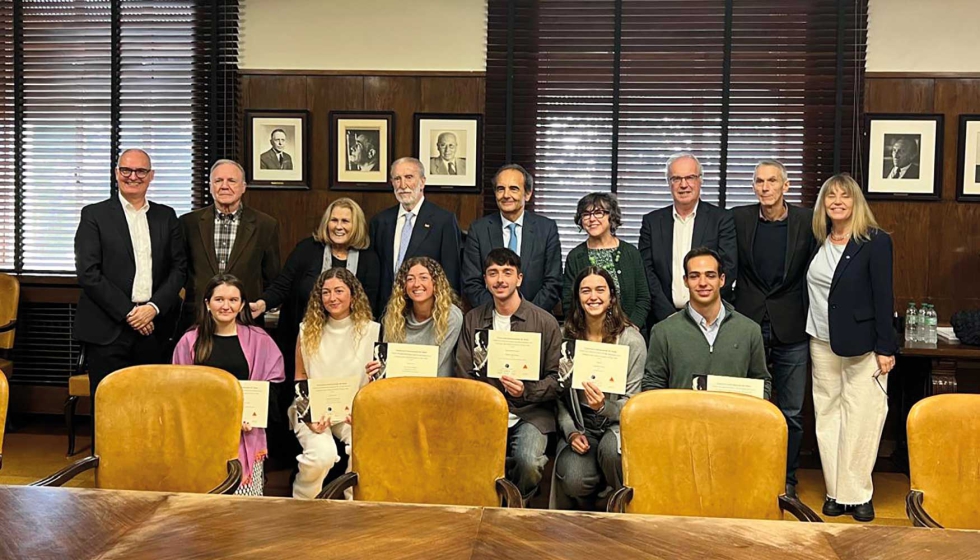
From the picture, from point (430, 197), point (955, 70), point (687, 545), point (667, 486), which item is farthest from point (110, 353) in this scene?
point (955, 70)

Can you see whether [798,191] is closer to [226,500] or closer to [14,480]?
[226,500]

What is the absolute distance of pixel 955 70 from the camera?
5133 mm

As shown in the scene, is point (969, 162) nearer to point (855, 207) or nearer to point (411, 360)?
point (855, 207)

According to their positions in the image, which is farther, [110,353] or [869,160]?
[869,160]

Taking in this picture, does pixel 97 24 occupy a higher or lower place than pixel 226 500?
higher

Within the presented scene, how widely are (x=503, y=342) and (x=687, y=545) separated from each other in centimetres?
165

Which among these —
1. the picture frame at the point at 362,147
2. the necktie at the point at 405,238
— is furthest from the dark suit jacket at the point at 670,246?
the picture frame at the point at 362,147

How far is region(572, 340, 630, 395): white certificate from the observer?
3.27m

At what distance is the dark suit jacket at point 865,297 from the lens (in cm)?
393

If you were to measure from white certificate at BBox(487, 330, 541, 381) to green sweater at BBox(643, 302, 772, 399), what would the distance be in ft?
1.64

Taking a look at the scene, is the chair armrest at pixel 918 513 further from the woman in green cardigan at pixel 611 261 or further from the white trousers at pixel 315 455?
the white trousers at pixel 315 455

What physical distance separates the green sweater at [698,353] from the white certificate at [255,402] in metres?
1.59

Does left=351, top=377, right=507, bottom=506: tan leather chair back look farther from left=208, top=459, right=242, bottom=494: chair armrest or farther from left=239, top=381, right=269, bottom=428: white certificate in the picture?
left=239, top=381, right=269, bottom=428: white certificate

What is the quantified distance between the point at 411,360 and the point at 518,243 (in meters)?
1.07
